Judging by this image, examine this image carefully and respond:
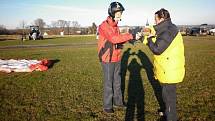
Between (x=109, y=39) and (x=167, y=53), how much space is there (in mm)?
1439

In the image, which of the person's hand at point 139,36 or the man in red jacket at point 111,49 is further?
the man in red jacket at point 111,49

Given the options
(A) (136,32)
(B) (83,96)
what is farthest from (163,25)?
(B) (83,96)

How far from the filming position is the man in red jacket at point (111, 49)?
618 centimetres

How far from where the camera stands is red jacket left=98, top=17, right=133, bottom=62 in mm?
6145

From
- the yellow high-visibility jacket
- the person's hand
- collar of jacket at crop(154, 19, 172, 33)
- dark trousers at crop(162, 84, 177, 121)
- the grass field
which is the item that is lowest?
the grass field

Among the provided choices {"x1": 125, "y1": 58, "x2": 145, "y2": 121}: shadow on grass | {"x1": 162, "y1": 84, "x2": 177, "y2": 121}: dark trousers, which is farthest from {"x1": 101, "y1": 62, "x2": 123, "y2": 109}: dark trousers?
{"x1": 162, "y1": 84, "x2": 177, "y2": 121}: dark trousers

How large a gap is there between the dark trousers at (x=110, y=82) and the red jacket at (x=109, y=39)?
165 millimetres

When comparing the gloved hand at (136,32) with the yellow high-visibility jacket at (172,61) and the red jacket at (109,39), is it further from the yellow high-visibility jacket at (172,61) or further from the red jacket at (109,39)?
the yellow high-visibility jacket at (172,61)

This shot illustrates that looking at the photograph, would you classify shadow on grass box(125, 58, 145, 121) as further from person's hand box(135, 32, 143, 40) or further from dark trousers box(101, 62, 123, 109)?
person's hand box(135, 32, 143, 40)

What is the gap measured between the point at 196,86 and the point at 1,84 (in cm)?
704

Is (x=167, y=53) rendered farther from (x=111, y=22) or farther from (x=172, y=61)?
(x=111, y=22)

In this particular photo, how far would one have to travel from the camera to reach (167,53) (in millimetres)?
5273

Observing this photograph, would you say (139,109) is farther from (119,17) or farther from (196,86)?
(196,86)

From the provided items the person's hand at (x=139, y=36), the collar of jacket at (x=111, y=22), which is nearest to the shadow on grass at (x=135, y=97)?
the person's hand at (x=139, y=36)
